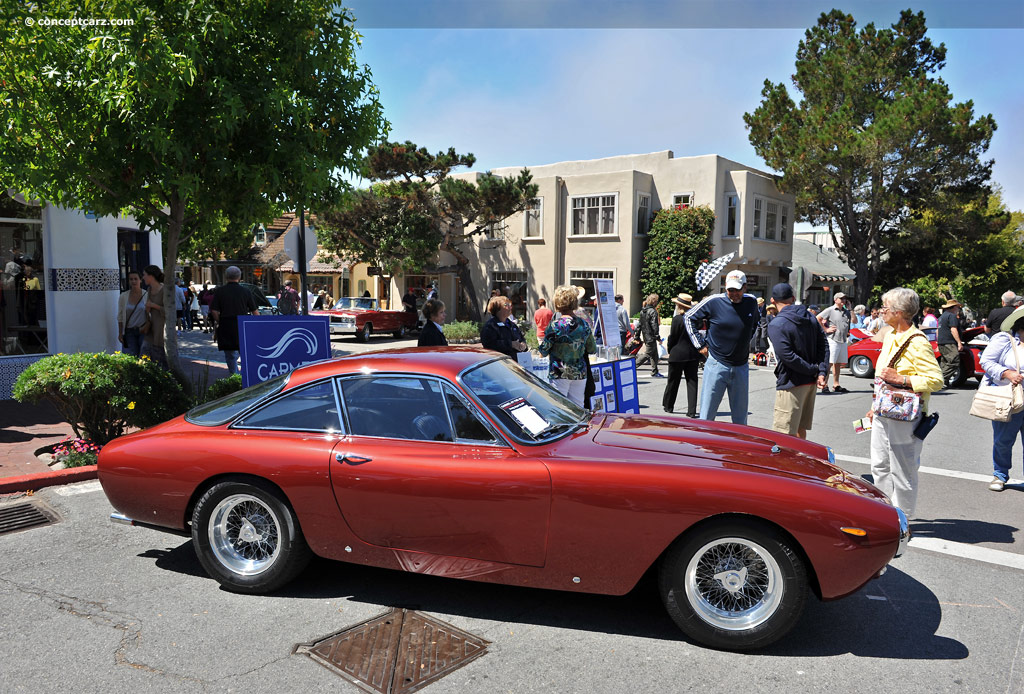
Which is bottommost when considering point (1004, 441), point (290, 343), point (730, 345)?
point (1004, 441)

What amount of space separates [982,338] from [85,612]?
579 inches

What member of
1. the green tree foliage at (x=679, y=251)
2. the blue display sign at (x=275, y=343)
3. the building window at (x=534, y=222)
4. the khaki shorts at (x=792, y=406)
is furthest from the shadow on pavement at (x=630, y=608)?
the building window at (x=534, y=222)

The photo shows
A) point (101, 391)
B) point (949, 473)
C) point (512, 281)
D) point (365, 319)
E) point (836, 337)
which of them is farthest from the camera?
point (512, 281)

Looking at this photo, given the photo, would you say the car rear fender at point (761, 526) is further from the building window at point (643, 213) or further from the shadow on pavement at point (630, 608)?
the building window at point (643, 213)

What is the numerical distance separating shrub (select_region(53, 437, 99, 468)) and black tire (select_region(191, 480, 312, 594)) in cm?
315

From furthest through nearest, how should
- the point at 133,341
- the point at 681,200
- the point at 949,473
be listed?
the point at 681,200 < the point at 133,341 < the point at 949,473

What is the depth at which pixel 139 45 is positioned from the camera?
655 centimetres

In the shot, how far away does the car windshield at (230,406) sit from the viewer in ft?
14.1

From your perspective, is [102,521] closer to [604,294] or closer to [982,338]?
[604,294]

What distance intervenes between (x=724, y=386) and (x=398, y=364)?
12.3 feet

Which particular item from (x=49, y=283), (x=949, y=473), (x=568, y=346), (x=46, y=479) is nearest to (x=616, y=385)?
(x=568, y=346)

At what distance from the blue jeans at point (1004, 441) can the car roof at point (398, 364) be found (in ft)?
16.3

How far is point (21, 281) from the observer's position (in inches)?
410

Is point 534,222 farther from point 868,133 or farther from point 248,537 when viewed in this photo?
point 248,537
